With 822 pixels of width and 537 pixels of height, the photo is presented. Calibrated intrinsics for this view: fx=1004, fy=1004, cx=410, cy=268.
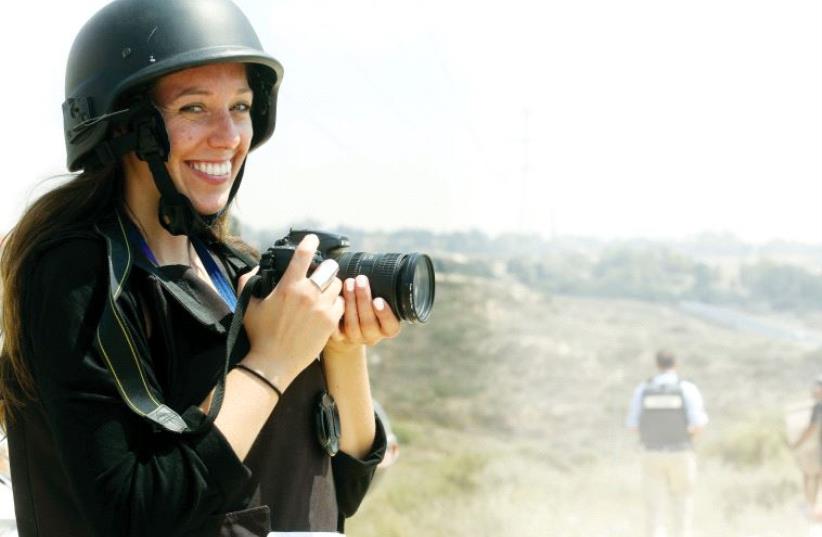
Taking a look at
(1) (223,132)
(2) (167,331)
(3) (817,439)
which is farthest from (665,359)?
(2) (167,331)

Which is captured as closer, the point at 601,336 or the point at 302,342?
the point at 302,342

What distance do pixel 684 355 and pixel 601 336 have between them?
8.25ft

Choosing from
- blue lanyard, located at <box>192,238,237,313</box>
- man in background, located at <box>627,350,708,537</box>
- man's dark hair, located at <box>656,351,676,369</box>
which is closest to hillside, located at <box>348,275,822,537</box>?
man in background, located at <box>627,350,708,537</box>

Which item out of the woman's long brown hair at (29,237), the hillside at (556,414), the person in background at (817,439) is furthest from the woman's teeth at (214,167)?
the hillside at (556,414)

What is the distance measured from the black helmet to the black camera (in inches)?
11.1

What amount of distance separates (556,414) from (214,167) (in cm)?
2013

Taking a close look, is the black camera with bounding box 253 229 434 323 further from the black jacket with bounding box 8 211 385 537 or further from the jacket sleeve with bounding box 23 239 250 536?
the jacket sleeve with bounding box 23 239 250 536

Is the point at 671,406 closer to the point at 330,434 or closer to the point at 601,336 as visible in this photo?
the point at 330,434

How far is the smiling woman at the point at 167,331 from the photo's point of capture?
116 cm

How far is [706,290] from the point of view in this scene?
27641mm

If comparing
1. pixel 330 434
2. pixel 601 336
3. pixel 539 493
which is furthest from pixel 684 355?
pixel 330 434

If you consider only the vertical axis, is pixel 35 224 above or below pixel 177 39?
below

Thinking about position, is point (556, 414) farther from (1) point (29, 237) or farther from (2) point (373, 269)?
(1) point (29, 237)

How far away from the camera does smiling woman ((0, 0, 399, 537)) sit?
3.81 feet
